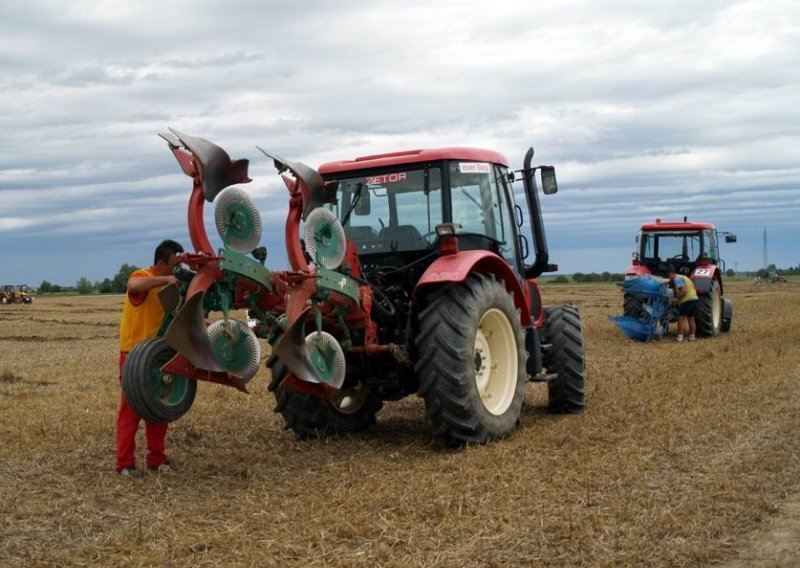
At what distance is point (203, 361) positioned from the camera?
18.1 ft

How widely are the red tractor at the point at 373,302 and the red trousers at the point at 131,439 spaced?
502 mm

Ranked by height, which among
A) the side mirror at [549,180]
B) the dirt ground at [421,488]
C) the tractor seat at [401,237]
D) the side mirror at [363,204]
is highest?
the side mirror at [549,180]

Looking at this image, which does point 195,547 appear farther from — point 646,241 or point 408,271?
point 646,241

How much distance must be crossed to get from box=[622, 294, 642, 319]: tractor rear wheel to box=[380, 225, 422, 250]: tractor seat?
9.62 metres

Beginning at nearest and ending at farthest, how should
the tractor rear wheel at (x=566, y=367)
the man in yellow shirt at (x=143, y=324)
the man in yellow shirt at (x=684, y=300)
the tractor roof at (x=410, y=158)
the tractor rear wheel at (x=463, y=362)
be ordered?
the man in yellow shirt at (x=143, y=324) < the tractor rear wheel at (x=463, y=362) < the tractor roof at (x=410, y=158) < the tractor rear wheel at (x=566, y=367) < the man in yellow shirt at (x=684, y=300)

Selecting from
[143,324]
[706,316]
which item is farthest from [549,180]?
[706,316]

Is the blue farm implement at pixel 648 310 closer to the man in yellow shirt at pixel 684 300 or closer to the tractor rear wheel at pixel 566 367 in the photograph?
the man in yellow shirt at pixel 684 300

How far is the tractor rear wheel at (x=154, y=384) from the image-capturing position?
5439 millimetres

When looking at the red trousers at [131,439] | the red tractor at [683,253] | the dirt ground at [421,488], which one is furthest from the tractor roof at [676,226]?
the red trousers at [131,439]

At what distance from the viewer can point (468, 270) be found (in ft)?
20.9

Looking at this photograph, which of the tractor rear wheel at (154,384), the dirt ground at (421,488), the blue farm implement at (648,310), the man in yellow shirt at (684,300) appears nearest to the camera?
the dirt ground at (421,488)

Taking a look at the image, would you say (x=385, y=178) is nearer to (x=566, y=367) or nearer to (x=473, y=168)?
(x=473, y=168)

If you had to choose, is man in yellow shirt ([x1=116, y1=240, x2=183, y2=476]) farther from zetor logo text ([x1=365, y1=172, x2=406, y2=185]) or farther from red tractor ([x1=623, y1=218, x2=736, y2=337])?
red tractor ([x1=623, y1=218, x2=736, y2=337])

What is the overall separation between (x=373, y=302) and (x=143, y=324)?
63.8 inches
